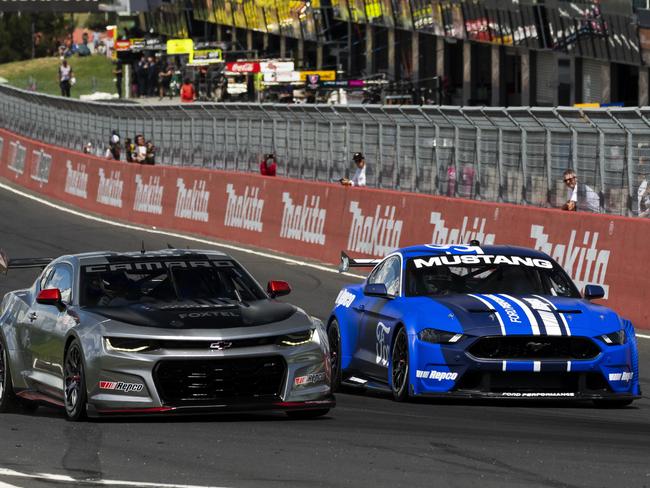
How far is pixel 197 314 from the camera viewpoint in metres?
11.1

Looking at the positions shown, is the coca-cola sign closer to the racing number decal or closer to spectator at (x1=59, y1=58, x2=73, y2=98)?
spectator at (x1=59, y1=58, x2=73, y2=98)

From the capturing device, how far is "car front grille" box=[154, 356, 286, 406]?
425 inches

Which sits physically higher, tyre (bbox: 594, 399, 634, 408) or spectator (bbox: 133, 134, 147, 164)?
tyre (bbox: 594, 399, 634, 408)

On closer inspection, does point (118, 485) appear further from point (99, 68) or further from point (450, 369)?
point (99, 68)

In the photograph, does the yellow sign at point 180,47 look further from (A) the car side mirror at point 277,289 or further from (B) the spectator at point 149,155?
(A) the car side mirror at point 277,289

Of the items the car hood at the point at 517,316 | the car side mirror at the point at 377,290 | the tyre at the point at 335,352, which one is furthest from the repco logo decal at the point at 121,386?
the tyre at the point at 335,352

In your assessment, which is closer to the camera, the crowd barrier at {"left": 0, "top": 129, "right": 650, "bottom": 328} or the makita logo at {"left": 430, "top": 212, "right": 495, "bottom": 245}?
the crowd barrier at {"left": 0, "top": 129, "right": 650, "bottom": 328}

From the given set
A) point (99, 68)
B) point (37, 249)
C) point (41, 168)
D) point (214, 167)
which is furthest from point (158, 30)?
point (37, 249)

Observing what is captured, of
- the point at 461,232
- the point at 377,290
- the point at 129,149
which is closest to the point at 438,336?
the point at 377,290

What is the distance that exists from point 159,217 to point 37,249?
5.28m

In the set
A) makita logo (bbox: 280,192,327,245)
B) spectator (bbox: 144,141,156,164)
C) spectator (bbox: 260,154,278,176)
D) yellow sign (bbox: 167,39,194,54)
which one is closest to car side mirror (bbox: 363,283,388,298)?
makita logo (bbox: 280,192,327,245)

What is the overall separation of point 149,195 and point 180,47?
130 feet

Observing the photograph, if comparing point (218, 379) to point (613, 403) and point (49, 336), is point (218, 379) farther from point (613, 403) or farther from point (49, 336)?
point (613, 403)

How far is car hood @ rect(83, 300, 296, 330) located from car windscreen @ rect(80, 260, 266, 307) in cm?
23
